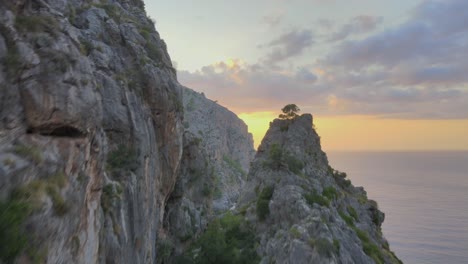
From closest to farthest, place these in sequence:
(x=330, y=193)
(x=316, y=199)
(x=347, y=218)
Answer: (x=316, y=199) → (x=347, y=218) → (x=330, y=193)

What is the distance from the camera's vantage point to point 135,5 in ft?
190

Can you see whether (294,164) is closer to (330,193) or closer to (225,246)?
(330,193)

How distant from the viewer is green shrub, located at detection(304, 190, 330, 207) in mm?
53969

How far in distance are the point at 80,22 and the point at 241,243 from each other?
3863cm

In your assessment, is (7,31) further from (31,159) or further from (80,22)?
(80,22)

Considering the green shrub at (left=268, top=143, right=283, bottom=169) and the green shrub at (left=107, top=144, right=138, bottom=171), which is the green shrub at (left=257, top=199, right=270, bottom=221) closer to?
the green shrub at (left=268, top=143, right=283, bottom=169)

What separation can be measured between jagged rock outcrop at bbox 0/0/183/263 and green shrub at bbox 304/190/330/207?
24101 mm

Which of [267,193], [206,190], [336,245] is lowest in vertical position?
[336,245]

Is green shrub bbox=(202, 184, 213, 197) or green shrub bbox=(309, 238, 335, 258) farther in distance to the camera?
green shrub bbox=(202, 184, 213, 197)

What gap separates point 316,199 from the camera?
5462 cm

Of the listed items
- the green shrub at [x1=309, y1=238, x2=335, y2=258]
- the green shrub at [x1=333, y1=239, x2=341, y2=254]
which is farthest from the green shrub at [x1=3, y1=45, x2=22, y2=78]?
the green shrub at [x1=333, y1=239, x2=341, y2=254]

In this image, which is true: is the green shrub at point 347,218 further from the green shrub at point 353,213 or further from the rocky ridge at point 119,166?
the green shrub at point 353,213

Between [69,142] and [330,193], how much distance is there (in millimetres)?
49715

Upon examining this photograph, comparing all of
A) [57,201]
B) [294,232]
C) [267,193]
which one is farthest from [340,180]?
[57,201]
